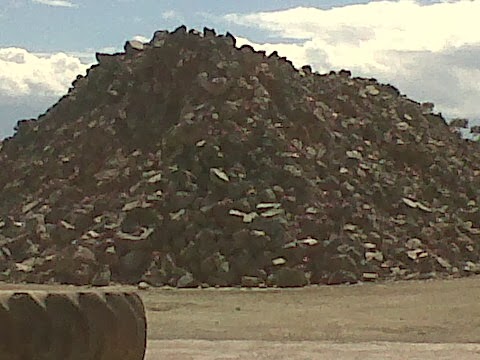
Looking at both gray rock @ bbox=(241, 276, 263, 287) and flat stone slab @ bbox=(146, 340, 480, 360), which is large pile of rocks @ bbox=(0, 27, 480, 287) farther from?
flat stone slab @ bbox=(146, 340, 480, 360)

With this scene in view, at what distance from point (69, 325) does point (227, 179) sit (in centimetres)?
1715

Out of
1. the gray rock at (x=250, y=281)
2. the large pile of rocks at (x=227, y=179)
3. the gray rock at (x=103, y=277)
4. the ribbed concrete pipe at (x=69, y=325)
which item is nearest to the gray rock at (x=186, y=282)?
the large pile of rocks at (x=227, y=179)

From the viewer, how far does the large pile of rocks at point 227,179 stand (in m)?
22.5

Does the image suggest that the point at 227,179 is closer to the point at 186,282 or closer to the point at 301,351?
the point at 186,282

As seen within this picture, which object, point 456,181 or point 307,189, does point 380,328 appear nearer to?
point 307,189

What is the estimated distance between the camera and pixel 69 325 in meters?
7.46

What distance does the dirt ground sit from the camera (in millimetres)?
11992

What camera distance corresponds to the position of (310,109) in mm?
28172

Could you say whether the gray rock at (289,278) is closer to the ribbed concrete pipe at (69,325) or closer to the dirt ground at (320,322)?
the dirt ground at (320,322)

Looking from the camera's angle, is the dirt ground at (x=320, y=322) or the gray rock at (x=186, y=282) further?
the gray rock at (x=186, y=282)

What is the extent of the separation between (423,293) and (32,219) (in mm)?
9847

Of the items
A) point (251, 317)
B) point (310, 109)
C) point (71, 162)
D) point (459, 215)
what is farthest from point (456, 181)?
point (251, 317)

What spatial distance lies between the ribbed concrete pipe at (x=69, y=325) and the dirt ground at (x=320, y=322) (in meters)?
3.39

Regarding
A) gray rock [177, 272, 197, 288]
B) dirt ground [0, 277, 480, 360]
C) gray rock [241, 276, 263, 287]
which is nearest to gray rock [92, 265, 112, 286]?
dirt ground [0, 277, 480, 360]
